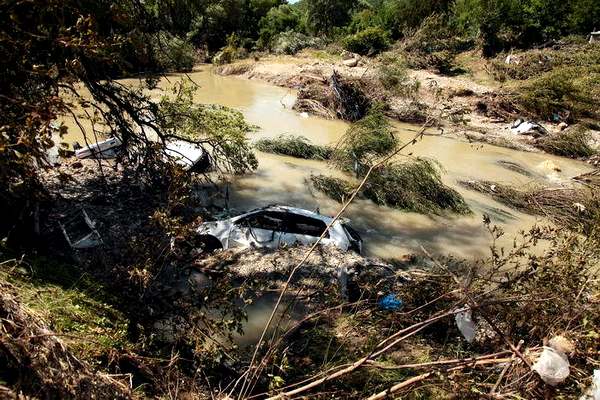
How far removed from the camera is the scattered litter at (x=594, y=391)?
9.20 feet

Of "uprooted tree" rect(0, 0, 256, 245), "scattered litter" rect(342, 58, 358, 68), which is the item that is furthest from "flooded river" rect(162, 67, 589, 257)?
"scattered litter" rect(342, 58, 358, 68)

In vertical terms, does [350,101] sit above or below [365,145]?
below

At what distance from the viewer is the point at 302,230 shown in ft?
26.7

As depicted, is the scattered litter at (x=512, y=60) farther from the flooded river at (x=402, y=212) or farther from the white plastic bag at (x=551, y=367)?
the white plastic bag at (x=551, y=367)

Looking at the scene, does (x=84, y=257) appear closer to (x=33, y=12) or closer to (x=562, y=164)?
(x=33, y=12)

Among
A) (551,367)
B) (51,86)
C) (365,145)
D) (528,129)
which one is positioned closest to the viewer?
(551,367)

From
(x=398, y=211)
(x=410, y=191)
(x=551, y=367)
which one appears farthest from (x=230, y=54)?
(x=551, y=367)

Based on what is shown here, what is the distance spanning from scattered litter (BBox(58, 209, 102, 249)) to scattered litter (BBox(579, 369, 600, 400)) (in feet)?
22.3

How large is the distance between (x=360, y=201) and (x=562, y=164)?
33.5 ft

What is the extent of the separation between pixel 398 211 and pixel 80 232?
7.16 meters

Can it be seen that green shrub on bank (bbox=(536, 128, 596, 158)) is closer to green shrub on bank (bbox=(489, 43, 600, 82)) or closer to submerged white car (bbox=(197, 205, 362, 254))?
green shrub on bank (bbox=(489, 43, 600, 82))

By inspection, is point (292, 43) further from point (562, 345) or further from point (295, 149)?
point (562, 345)

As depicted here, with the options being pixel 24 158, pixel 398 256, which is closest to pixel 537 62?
pixel 398 256

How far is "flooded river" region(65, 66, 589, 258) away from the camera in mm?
10336
